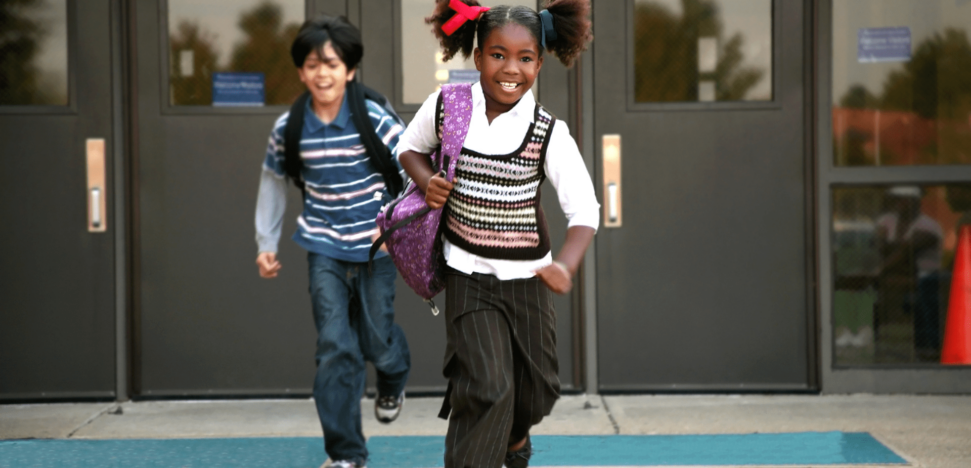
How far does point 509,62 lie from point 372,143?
3.27 feet

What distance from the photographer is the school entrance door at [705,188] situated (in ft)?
18.6

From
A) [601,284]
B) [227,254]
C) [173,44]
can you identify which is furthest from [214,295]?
[601,284]

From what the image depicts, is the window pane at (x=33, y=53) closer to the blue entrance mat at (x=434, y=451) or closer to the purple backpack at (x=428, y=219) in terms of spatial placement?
the blue entrance mat at (x=434, y=451)

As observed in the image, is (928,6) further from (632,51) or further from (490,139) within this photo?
(490,139)

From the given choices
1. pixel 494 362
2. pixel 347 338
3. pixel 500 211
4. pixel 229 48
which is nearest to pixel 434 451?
pixel 347 338

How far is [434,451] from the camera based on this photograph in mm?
4633

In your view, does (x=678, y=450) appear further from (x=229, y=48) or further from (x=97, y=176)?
(x=97, y=176)

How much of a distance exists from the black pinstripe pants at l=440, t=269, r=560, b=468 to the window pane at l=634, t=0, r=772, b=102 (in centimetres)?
258

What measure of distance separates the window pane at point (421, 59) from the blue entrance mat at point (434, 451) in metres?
1.94

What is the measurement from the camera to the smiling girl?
10.7 ft

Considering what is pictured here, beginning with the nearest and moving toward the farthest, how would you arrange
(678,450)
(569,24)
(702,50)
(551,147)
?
1. (551,147)
2. (569,24)
3. (678,450)
4. (702,50)

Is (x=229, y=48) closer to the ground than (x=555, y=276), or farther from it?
farther from it

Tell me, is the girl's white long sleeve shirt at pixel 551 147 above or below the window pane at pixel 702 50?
below

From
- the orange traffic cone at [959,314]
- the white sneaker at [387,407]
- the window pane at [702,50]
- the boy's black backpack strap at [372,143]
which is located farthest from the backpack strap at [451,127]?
the orange traffic cone at [959,314]
